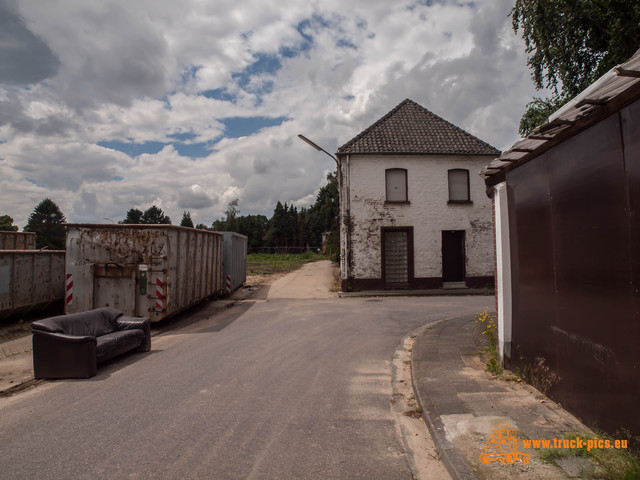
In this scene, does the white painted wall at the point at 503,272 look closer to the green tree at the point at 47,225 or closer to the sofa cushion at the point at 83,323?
the sofa cushion at the point at 83,323

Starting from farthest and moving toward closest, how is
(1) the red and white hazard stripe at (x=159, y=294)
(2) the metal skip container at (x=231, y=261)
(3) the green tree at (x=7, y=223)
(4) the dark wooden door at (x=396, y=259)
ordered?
1. (3) the green tree at (x=7, y=223)
2. (4) the dark wooden door at (x=396, y=259)
3. (2) the metal skip container at (x=231, y=261)
4. (1) the red and white hazard stripe at (x=159, y=294)

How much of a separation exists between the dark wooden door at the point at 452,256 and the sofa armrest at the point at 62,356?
54.0ft

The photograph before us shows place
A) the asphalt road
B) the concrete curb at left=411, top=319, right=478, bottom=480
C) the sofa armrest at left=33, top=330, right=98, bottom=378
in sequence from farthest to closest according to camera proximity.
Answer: the sofa armrest at left=33, top=330, right=98, bottom=378 < the asphalt road < the concrete curb at left=411, top=319, right=478, bottom=480

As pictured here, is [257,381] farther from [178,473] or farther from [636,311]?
[636,311]

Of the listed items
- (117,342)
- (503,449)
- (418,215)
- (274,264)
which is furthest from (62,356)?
(274,264)

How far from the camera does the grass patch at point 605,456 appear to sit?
3.02 metres

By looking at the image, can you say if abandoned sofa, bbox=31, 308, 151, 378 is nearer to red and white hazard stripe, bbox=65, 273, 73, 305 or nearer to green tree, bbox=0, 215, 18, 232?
red and white hazard stripe, bbox=65, 273, 73, 305

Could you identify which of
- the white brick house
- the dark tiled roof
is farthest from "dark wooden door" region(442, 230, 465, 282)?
the dark tiled roof

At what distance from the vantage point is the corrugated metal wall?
3.35 meters

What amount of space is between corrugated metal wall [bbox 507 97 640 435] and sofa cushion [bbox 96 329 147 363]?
6405mm

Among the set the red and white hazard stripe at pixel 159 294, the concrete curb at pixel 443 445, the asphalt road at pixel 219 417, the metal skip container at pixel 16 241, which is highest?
the metal skip container at pixel 16 241

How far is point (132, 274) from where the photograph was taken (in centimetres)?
1075

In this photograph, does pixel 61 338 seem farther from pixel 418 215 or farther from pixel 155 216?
pixel 155 216

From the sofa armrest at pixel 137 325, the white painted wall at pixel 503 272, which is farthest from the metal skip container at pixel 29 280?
the white painted wall at pixel 503 272
